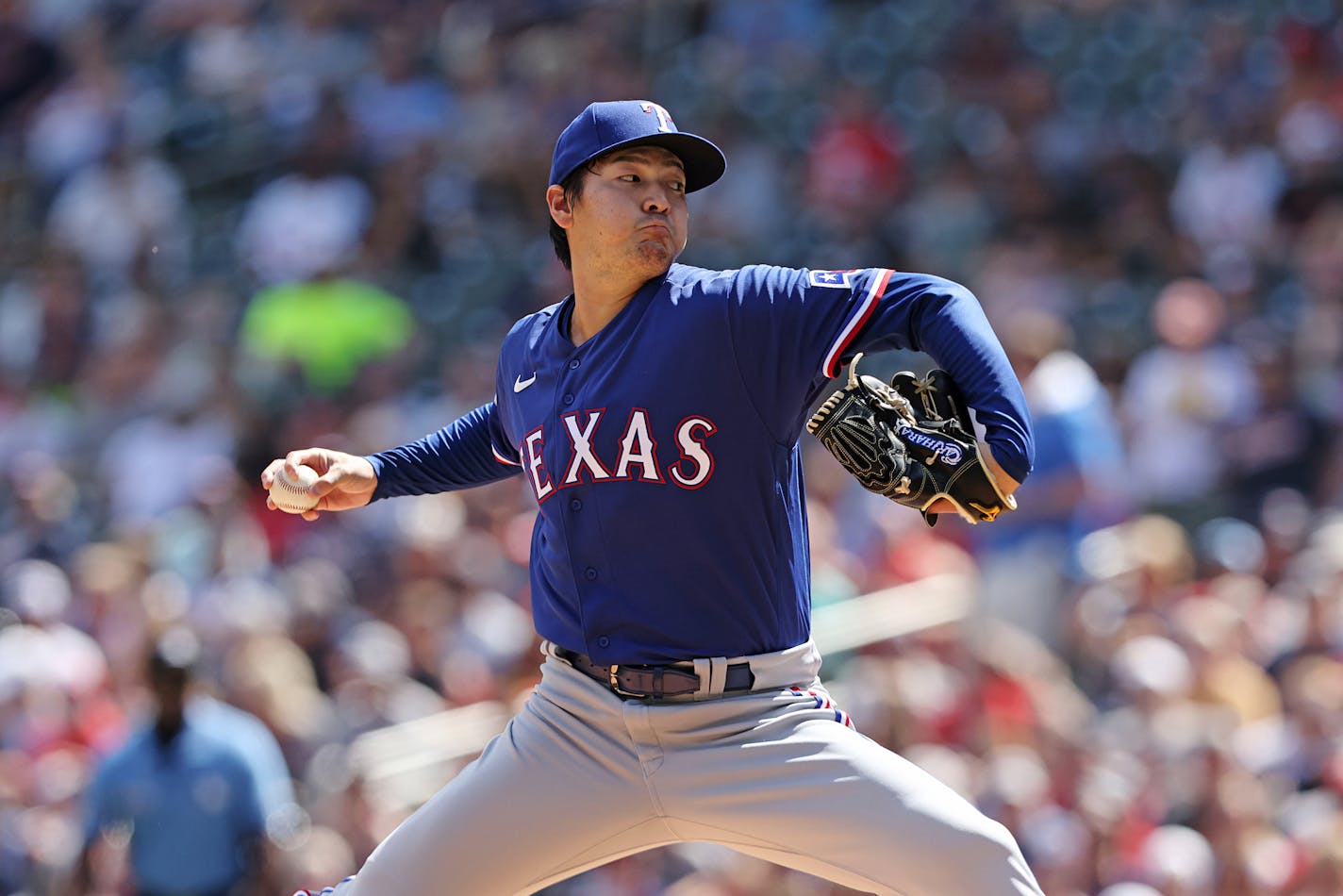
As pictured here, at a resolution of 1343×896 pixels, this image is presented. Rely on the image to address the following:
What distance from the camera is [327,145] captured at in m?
12.0

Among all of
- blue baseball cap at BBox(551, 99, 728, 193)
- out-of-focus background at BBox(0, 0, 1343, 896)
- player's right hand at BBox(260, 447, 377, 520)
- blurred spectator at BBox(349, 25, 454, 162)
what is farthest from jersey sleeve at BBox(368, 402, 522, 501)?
blurred spectator at BBox(349, 25, 454, 162)

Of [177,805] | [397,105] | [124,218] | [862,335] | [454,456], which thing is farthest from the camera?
[124,218]

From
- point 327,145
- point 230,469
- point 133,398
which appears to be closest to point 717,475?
point 230,469

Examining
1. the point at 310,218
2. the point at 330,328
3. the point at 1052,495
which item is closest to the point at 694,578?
the point at 1052,495

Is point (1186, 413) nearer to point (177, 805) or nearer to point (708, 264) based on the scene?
point (708, 264)

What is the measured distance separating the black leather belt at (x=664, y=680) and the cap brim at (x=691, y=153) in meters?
0.96

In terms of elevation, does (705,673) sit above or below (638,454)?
below

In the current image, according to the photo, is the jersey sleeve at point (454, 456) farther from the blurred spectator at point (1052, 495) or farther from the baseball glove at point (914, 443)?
the blurred spectator at point (1052, 495)

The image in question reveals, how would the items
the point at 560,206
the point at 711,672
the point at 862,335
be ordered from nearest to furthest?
1. the point at 862,335
2. the point at 711,672
3. the point at 560,206

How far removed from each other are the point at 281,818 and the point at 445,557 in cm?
202

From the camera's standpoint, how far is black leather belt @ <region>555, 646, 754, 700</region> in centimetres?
347

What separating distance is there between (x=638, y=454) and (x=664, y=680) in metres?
0.42

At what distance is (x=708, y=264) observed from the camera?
408 inches

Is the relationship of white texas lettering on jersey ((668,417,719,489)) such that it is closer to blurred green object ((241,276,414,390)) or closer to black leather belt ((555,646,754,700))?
black leather belt ((555,646,754,700))
